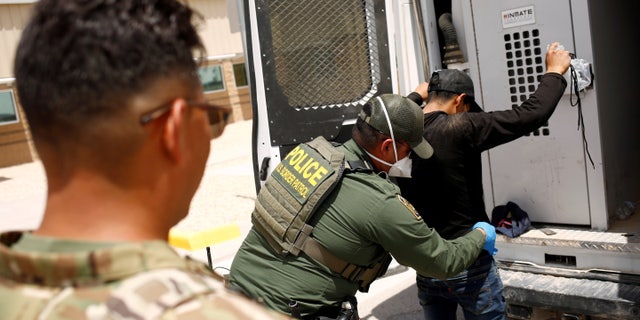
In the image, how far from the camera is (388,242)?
7.93 ft

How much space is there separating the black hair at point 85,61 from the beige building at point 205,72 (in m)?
12.0

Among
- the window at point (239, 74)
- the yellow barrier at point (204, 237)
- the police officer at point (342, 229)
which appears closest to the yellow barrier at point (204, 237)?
the yellow barrier at point (204, 237)

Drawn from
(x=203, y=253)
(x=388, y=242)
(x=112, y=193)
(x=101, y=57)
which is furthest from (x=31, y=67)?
(x=203, y=253)

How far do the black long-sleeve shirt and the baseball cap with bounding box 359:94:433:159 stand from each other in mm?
332

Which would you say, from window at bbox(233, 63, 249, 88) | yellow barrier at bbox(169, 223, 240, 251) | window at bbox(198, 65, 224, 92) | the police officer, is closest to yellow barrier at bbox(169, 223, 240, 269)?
yellow barrier at bbox(169, 223, 240, 251)

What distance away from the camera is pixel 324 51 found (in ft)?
11.4

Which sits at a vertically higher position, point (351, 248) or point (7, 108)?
point (7, 108)

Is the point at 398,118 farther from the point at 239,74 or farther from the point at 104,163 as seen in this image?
the point at 239,74

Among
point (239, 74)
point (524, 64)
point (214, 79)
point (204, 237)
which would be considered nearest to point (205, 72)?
point (214, 79)

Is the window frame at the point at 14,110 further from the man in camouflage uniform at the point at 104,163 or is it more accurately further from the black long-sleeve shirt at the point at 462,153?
the man in camouflage uniform at the point at 104,163

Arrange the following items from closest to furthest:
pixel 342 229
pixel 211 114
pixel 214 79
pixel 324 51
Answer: pixel 211 114
pixel 342 229
pixel 324 51
pixel 214 79

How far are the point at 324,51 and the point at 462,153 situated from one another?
3.21 feet

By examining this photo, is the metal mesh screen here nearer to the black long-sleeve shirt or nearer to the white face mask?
the black long-sleeve shirt

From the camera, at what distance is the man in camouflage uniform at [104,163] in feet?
3.12
